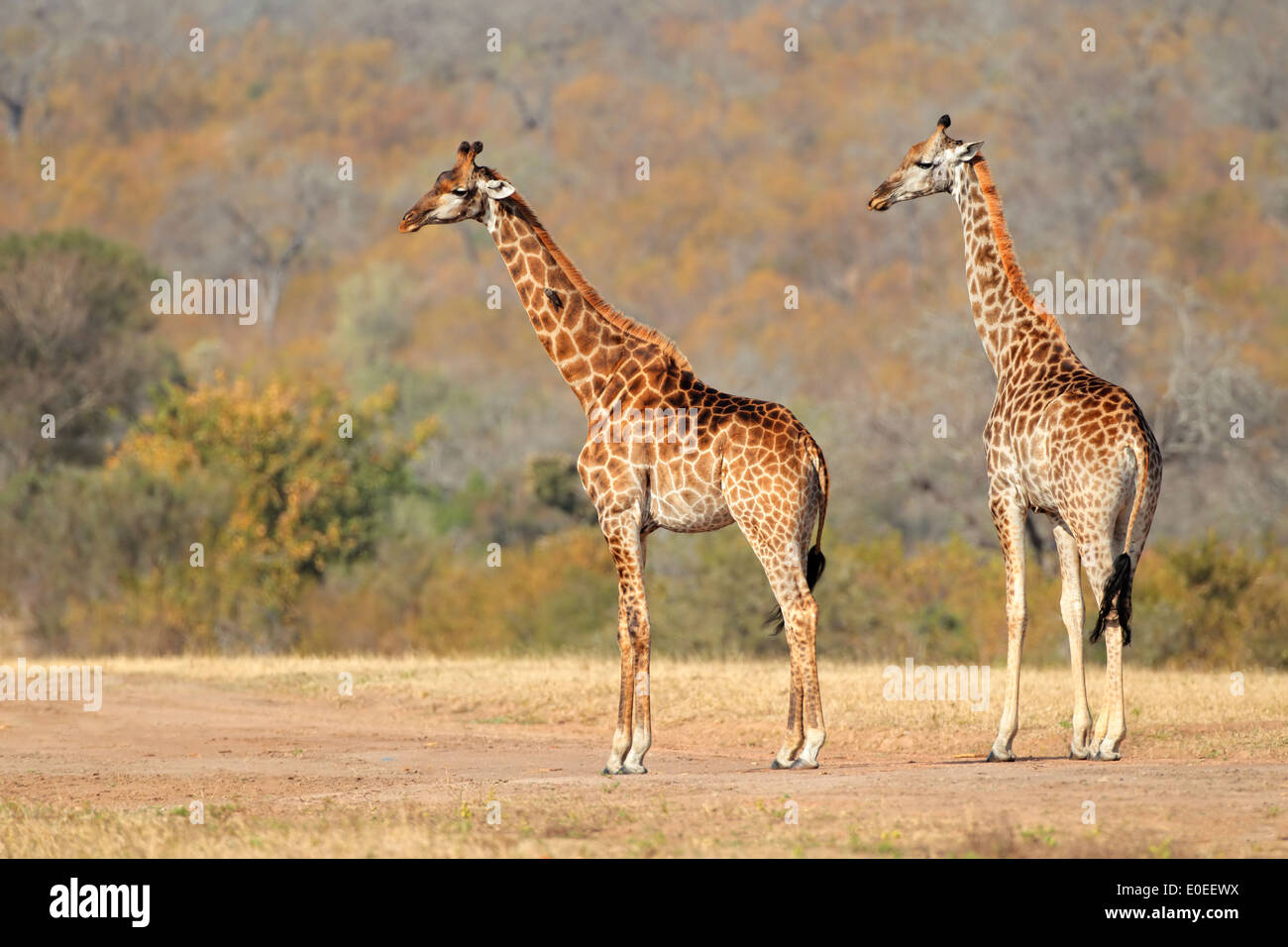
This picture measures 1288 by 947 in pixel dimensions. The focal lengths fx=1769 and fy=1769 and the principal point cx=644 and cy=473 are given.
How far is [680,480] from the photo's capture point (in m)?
11.8

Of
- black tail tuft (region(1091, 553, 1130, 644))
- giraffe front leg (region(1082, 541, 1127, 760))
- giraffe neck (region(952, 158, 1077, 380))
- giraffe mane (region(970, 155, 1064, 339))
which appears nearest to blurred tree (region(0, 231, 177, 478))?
giraffe neck (region(952, 158, 1077, 380))

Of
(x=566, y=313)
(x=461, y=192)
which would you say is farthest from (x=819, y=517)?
(x=461, y=192)

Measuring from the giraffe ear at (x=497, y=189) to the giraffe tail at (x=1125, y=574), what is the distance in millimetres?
4594

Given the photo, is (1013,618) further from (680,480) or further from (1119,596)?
(680,480)

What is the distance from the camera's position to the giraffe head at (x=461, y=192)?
1236 centimetres

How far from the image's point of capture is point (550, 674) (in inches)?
718

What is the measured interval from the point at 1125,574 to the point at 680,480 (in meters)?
2.94

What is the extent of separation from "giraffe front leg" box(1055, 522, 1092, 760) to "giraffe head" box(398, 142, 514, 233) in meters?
4.64

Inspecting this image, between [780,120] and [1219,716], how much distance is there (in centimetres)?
8921

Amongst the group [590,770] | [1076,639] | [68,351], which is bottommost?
[590,770]

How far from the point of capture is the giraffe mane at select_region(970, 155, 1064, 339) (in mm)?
12711

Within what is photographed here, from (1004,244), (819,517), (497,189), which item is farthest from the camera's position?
(1004,244)

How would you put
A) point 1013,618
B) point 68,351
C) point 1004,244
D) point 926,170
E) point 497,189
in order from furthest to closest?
point 68,351 → point 926,170 → point 1004,244 → point 497,189 → point 1013,618

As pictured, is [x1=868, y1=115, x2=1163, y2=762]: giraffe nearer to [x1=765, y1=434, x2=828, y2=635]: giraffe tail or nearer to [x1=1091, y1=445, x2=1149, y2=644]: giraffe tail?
[x1=1091, y1=445, x2=1149, y2=644]: giraffe tail
